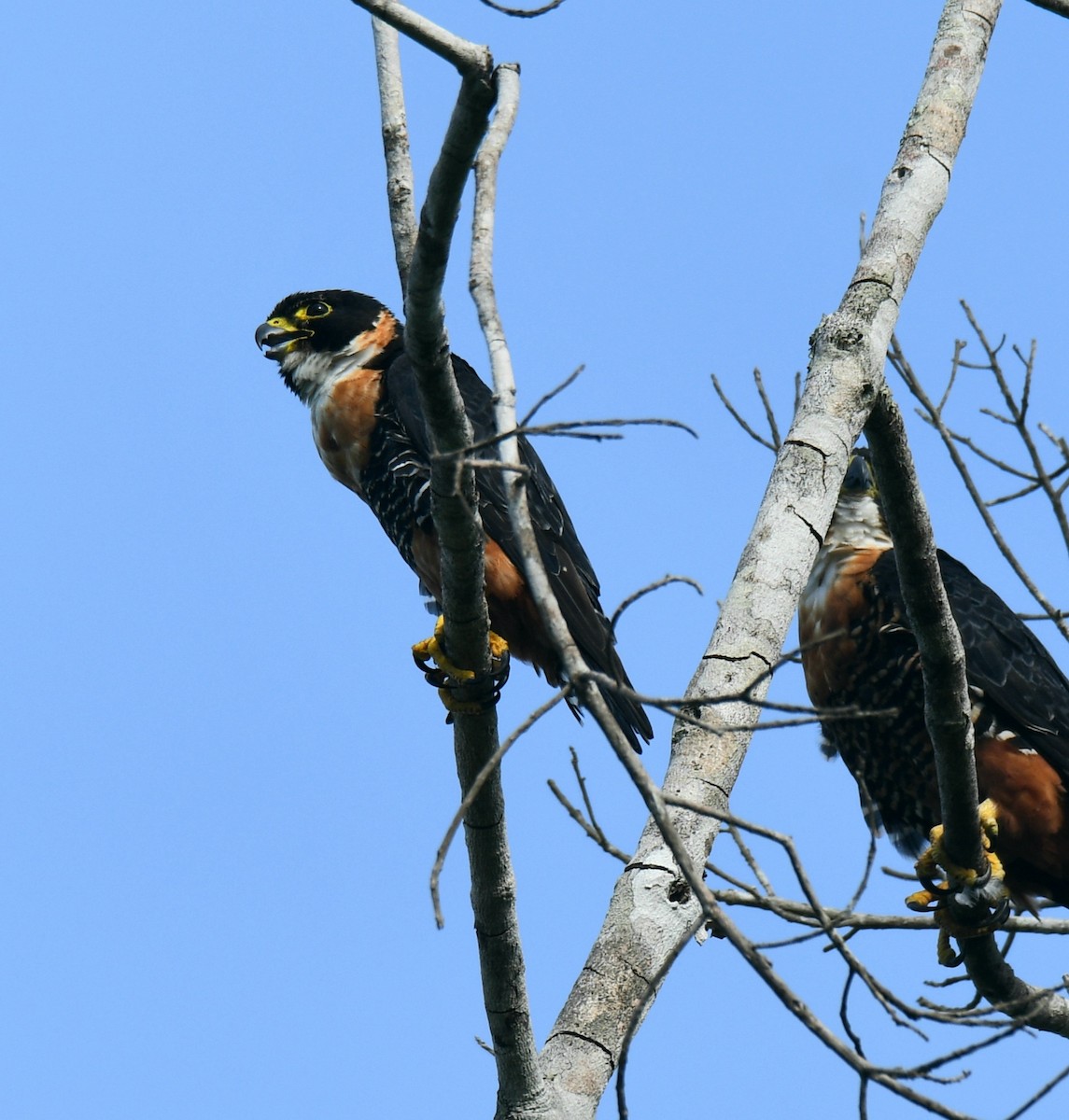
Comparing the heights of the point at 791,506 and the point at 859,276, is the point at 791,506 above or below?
below

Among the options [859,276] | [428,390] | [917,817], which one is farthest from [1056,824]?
[428,390]

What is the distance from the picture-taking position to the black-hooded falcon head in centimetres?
511

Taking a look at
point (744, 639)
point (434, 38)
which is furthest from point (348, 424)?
point (434, 38)

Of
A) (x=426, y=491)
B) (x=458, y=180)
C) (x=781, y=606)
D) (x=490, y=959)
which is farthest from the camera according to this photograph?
(x=426, y=491)

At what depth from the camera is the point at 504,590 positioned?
14.7 ft

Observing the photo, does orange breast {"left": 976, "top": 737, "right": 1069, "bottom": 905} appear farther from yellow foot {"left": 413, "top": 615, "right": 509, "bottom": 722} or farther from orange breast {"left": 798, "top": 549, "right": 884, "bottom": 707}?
yellow foot {"left": 413, "top": 615, "right": 509, "bottom": 722}

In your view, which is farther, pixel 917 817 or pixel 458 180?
pixel 917 817

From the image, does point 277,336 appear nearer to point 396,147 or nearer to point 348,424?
point 348,424

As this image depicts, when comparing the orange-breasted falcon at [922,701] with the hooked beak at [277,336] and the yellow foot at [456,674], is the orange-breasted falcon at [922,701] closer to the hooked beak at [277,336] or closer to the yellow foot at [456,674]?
the yellow foot at [456,674]

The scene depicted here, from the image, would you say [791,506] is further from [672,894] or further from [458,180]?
[458,180]

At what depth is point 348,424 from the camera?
15.8ft

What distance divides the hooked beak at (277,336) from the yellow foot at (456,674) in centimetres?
218

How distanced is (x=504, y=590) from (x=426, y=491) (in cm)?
40

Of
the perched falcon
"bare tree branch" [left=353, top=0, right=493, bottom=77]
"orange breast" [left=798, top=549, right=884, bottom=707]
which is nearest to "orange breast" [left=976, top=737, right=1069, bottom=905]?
"orange breast" [left=798, top=549, right=884, bottom=707]
